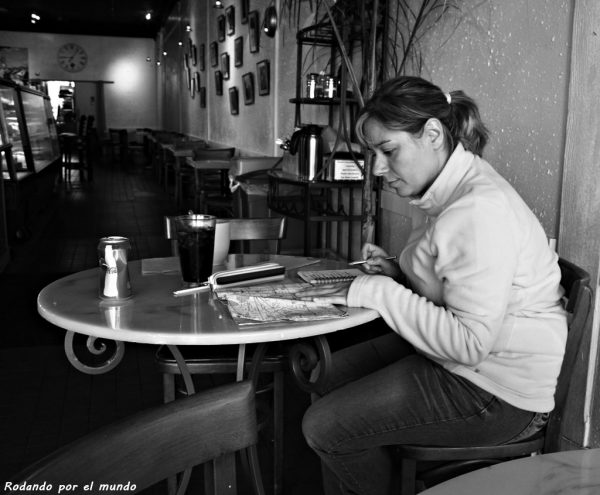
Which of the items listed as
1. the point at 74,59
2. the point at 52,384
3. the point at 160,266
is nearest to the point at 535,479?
the point at 160,266

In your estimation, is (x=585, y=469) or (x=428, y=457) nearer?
(x=585, y=469)

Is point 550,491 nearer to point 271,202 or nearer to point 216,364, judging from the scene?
point 216,364

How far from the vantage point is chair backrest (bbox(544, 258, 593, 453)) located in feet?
4.94

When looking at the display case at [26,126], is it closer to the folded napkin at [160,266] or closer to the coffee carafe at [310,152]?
the coffee carafe at [310,152]

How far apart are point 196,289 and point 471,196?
78 centimetres

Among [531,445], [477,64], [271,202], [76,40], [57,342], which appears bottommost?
[57,342]

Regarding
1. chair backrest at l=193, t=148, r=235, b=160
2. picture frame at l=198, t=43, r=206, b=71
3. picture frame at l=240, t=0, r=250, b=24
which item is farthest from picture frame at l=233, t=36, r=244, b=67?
picture frame at l=198, t=43, r=206, b=71

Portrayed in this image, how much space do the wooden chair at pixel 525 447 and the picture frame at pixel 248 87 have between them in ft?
21.0

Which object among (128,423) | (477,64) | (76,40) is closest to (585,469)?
(128,423)

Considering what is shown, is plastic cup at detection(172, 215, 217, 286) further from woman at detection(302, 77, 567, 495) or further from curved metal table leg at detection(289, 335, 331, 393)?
woman at detection(302, 77, 567, 495)

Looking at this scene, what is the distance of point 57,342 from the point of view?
379 centimetres

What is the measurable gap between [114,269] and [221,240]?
0.43 metres

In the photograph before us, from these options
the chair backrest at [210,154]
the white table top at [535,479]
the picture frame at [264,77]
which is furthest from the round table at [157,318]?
the chair backrest at [210,154]

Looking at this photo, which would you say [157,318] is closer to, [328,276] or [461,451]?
[328,276]
